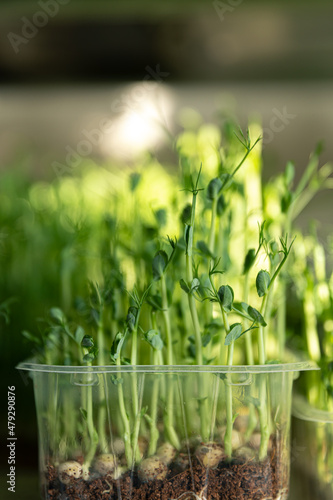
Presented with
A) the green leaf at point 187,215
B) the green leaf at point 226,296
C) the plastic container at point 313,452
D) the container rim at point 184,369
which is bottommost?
the plastic container at point 313,452

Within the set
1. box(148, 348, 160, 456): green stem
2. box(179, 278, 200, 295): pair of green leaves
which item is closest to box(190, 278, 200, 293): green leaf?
box(179, 278, 200, 295): pair of green leaves

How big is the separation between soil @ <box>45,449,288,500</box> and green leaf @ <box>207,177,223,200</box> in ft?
0.91

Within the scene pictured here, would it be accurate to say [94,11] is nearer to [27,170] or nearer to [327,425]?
[27,170]

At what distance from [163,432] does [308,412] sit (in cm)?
22

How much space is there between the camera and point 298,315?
840 mm

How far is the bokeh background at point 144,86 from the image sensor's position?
779 millimetres

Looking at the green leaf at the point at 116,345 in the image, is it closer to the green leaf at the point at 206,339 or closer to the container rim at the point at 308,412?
the green leaf at the point at 206,339

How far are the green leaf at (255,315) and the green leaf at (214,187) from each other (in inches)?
5.0

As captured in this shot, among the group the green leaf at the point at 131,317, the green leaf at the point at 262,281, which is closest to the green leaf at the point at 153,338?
the green leaf at the point at 131,317

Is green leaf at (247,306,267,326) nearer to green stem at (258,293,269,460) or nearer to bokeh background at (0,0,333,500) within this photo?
green stem at (258,293,269,460)

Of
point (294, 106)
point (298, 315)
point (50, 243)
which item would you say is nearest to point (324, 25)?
point (294, 106)

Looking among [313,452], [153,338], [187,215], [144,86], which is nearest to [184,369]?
[153,338]

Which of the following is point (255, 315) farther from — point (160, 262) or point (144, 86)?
point (144, 86)

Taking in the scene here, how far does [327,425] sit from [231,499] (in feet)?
0.64
